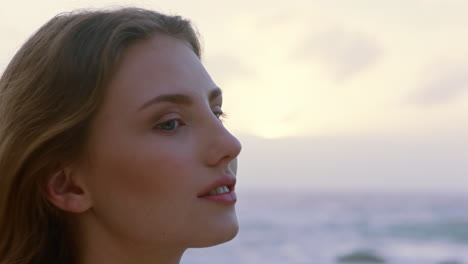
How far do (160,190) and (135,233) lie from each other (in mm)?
178

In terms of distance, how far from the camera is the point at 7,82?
267 centimetres

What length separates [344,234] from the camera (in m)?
23.0

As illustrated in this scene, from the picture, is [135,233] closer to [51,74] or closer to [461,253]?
[51,74]

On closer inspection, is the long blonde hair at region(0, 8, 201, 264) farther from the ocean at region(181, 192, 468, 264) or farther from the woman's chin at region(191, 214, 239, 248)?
the ocean at region(181, 192, 468, 264)

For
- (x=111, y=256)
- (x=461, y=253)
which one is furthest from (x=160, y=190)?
(x=461, y=253)

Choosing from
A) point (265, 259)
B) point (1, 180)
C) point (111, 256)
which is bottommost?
point (111, 256)

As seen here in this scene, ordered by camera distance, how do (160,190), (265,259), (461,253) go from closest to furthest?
(160,190), (265,259), (461,253)

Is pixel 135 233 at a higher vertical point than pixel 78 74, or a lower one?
lower

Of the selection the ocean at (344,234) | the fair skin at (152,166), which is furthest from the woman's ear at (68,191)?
the ocean at (344,234)

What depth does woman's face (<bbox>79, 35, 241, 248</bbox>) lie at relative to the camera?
7.75 feet

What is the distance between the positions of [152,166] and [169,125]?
0.50 feet

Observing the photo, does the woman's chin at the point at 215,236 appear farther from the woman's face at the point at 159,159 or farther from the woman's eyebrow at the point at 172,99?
the woman's eyebrow at the point at 172,99

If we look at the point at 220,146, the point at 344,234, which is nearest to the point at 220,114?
the point at 220,146

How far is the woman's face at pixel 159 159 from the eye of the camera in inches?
93.0
